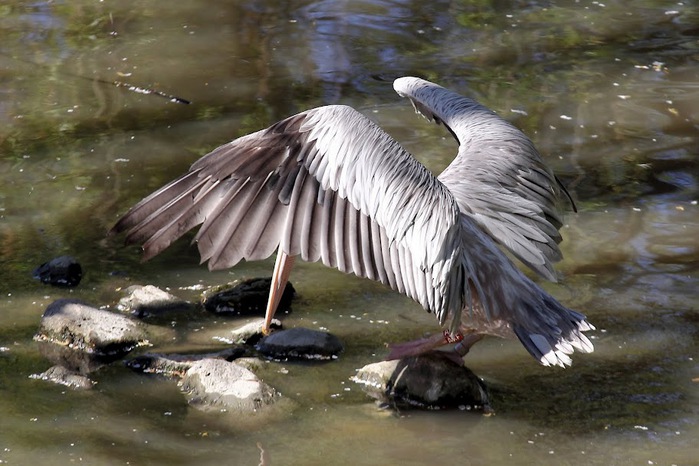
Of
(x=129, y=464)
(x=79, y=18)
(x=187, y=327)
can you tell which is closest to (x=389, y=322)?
(x=187, y=327)

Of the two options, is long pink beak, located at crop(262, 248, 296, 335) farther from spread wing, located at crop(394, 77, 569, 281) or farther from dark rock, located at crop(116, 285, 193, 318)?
spread wing, located at crop(394, 77, 569, 281)

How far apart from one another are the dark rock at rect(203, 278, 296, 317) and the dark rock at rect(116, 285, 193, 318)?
0.13 m

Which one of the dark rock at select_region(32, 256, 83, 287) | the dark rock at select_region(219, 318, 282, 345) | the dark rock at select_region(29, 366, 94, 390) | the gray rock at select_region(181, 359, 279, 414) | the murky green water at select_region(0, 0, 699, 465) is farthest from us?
the dark rock at select_region(32, 256, 83, 287)

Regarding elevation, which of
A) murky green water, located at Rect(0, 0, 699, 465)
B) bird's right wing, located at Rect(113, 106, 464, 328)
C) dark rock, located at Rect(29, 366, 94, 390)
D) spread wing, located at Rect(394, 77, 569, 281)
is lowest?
murky green water, located at Rect(0, 0, 699, 465)

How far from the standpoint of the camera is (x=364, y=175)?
418 centimetres

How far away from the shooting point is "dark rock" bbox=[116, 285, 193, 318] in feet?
16.9

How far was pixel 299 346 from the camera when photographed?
4.82 metres

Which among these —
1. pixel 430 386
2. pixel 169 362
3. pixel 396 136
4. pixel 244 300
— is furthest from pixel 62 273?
pixel 396 136

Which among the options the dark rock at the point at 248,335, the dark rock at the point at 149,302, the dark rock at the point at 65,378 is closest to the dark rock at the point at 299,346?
the dark rock at the point at 248,335

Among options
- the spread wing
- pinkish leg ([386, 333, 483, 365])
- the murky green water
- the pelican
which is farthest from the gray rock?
the spread wing

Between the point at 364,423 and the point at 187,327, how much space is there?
3.74 ft

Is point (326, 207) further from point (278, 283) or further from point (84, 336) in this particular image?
point (84, 336)

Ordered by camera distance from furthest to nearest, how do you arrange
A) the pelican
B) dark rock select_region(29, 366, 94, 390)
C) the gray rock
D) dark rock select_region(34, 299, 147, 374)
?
1. dark rock select_region(34, 299, 147, 374)
2. dark rock select_region(29, 366, 94, 390)
3. the gray rock
4. the pelican

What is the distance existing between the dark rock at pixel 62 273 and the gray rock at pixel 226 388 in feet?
3.92
